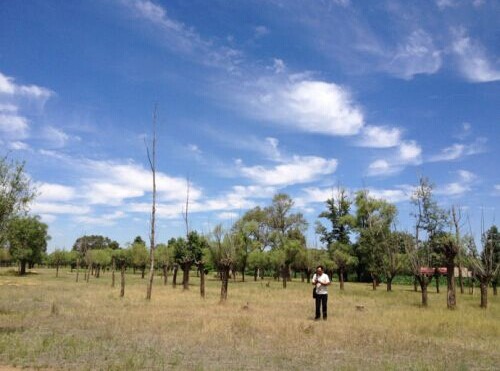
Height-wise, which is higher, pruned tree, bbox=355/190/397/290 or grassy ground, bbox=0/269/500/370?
pruned tree, bbox=355/190/397/290

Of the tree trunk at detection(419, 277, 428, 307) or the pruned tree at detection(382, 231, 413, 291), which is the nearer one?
the tree trunk at detection(419, 277, 428, 307)

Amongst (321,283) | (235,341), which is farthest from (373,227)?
(235,341)

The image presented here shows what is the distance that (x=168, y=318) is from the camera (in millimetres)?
19672

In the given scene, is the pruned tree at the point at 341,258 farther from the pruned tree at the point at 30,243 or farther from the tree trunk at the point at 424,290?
the pruned tree at the point at 30,243

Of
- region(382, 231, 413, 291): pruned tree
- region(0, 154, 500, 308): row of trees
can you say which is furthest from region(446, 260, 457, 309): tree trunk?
region(382, 231, 413, 291): pruned tree

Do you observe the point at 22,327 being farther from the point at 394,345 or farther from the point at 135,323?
the point at 394,345

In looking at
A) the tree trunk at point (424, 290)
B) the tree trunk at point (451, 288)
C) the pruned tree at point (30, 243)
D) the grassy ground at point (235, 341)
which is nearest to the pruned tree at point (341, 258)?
the tree trunk at point (424, 290)

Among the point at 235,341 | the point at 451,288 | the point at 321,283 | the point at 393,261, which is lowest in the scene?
the point at 235,341

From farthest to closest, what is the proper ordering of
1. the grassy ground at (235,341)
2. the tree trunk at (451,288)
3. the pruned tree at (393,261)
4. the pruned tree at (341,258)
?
the pruned tree at (341,258)
the pruned tree at (393,261)
the tree trunk at (451,288)
the grassy ground at (235,341)

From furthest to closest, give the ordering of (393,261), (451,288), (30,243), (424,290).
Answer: (30,243) → (393,261) → (424,290) → (451,288)

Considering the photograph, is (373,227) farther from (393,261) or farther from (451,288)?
(451,288)

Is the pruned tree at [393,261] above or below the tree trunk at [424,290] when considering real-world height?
above

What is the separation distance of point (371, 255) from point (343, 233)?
11.7m

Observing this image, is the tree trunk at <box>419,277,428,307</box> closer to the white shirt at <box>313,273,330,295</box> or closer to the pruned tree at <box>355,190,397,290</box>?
the white shirt at <box>313,273,330,295</box>
